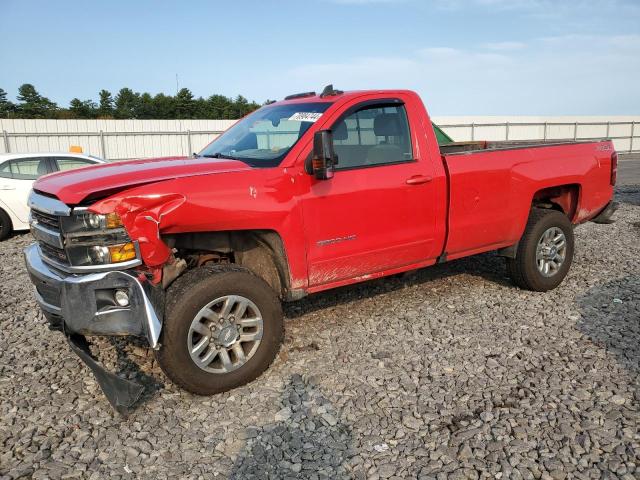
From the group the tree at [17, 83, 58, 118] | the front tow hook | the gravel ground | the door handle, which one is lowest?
the gravel ground

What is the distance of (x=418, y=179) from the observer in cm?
437

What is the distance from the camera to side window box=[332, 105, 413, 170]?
411 cm

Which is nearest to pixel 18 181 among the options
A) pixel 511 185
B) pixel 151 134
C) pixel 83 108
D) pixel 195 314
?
pixel 195 314

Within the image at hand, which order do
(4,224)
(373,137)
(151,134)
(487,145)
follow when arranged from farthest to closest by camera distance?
1. (151,134)
2. (4,224)
3. (487,145)
4. (373,137)

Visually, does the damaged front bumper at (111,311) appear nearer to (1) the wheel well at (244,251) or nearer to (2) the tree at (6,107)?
(1) the wheel well at (244,251)

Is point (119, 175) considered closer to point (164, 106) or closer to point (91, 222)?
point (91, 222)

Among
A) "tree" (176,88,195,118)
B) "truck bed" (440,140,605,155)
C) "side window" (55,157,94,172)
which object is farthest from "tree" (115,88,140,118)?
"truck bed" (440,140,605,155)

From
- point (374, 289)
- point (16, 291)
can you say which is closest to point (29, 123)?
point (16, 291)

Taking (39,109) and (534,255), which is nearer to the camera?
(534,255)

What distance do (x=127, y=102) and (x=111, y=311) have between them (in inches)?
2496

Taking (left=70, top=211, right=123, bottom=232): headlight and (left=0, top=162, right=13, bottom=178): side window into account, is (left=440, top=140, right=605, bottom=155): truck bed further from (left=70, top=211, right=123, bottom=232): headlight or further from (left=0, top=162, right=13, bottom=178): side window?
(left=0, top=162, right=13, bottom=178): side window

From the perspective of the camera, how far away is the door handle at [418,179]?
432 centimetres

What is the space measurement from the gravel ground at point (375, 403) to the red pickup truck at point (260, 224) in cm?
35

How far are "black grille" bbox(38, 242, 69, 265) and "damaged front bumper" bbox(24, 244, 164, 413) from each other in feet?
0.42
